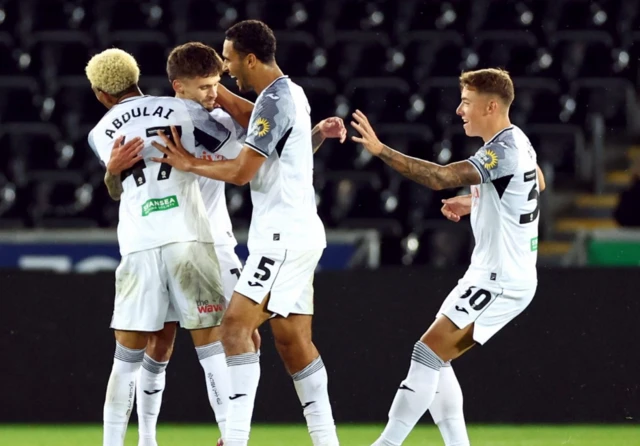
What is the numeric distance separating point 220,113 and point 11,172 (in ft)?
19.7

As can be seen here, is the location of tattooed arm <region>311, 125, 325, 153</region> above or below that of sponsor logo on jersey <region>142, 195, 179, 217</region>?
above

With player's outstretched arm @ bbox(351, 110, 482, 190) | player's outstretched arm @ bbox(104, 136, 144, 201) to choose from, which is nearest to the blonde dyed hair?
player's outstretched arm @ bbox(104, 136, 144, 201)

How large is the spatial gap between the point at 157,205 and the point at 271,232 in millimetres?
609

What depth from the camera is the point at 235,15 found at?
13688 mm

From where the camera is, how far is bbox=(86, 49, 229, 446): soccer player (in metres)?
6.37

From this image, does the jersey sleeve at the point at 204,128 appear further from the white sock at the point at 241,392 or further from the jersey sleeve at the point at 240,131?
the white sock at the point at 241,392

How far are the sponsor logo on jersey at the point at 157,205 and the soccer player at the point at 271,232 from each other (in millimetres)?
208

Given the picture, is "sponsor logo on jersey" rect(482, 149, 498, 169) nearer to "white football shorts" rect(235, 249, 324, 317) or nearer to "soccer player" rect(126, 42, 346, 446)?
"soccer player" rect(126, 42, 346, 446)

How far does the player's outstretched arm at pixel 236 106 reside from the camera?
6.74 m

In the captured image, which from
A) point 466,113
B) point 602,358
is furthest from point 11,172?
point 466,113

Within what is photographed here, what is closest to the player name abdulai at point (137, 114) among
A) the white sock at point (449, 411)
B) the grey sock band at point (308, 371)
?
the grey sock band at point (308, 371)

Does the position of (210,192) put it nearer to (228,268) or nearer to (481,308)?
(228,268)

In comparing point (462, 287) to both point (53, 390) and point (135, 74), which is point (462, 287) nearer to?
point (135, 74)

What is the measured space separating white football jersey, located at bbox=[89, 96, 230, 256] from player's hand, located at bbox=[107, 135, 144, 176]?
0.04 metres
